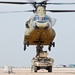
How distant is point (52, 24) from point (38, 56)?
4242mm

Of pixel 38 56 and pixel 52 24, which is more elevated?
pixel 52 24

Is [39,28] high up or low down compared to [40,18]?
down

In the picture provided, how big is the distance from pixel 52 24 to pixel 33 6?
3103mm

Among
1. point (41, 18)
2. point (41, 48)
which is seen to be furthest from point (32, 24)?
point (41, 48)

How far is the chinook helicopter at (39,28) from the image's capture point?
35.9 meters

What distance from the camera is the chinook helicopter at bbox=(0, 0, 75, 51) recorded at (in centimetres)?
3591

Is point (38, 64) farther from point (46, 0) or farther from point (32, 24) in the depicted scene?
point (46, 0)

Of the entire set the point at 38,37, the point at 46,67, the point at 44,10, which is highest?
the point at 44,10

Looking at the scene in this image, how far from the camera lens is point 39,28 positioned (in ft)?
118

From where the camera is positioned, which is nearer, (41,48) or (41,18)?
(41,18)

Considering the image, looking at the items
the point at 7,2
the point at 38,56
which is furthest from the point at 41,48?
the point at 7,2

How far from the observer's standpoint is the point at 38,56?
3891 cm

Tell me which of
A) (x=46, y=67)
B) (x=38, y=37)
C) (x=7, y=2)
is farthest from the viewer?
(x=46, y=67)

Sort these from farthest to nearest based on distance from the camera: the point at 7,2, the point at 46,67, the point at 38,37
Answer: the point at 46,67, the point at 38,37, the point at 7,2
